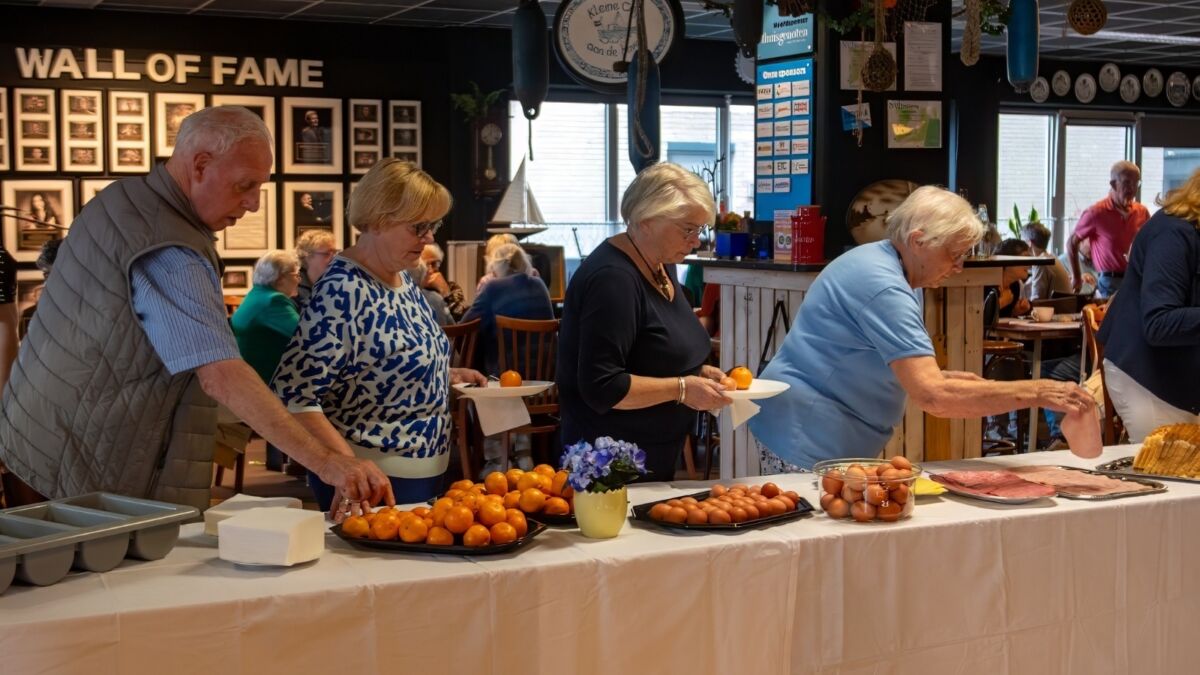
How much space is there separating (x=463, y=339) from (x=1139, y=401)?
3.42 meters

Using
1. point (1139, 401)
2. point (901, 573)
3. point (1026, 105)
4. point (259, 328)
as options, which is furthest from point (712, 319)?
point (1026, 105)

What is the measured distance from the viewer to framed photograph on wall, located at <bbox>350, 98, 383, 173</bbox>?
9.80 m

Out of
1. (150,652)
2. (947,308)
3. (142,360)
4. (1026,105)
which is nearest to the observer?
(150,652)

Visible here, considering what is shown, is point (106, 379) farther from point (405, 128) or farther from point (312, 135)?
point (405, 128)

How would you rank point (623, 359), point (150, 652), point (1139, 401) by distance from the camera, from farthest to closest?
point (1139, 401), point (623, 359), point (150, 652)

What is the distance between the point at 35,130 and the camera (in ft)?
29.3

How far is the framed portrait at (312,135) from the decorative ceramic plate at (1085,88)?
7.41 m

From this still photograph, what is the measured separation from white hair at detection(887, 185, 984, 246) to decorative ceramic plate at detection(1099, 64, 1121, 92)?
11.0 meters

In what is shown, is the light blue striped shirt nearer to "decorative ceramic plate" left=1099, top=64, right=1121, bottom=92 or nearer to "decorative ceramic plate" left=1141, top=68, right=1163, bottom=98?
"decorative ceramic plate" left=1099, top=64, right=1121, bottom=92

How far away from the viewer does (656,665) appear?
2.40 metres

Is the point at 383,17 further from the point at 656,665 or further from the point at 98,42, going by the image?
the point at 656,665

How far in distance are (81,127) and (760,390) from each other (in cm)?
729

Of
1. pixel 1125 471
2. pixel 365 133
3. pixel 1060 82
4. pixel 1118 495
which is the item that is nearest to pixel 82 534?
pixel 1118 495

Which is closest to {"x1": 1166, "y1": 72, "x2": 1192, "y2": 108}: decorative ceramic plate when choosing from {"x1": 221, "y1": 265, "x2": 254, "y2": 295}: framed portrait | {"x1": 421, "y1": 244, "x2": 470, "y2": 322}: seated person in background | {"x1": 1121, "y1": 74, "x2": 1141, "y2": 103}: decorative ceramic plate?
{"x1": 1121, "y1": 74, "x2": 1141, "y2": 103}: decorative ceramic plate
